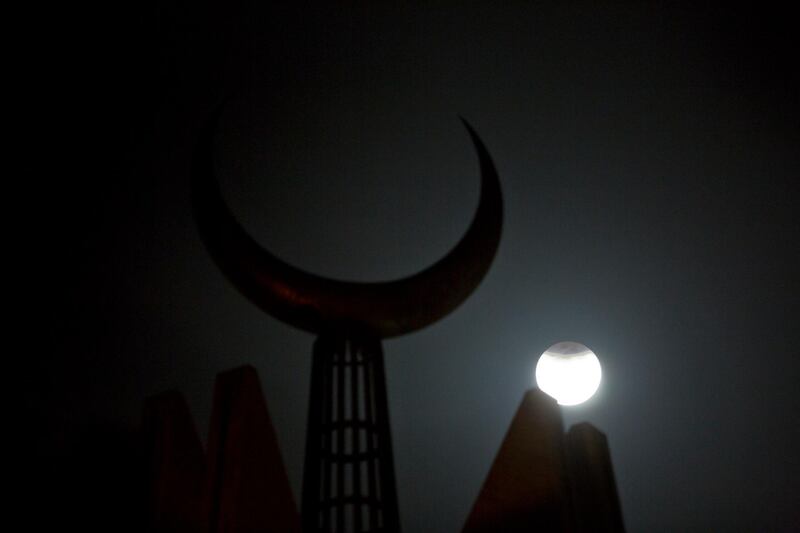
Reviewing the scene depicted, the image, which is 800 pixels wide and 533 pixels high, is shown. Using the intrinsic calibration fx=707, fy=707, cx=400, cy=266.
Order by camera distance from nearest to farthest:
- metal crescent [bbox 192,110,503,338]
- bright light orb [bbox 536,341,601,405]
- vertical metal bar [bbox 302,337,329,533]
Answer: vertical metal bar [bbox 302,337,329,533], metal crescent [bbox 192,110,503,338], bright light orb [bbox 536,341,601,405]

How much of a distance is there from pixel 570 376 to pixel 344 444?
502 millimetres

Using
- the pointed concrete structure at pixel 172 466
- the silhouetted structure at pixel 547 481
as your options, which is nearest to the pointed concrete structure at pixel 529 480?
the silhouetted structure at pixel 547 481

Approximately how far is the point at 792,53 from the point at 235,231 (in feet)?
5.20

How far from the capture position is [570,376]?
1.49 m

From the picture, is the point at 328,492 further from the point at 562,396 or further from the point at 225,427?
the point at 562,396

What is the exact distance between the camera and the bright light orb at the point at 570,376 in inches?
58.2

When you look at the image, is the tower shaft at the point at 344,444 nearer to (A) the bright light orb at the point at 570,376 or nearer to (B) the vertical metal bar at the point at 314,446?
(B) the vertical metal bar at the point at 314,446

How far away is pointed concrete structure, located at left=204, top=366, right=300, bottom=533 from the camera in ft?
3.47

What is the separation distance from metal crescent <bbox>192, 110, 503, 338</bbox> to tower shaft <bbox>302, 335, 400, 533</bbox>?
6cm

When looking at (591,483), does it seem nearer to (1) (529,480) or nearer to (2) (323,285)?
(1) (529,480)

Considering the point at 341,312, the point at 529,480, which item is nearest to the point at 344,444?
the point at 341,312

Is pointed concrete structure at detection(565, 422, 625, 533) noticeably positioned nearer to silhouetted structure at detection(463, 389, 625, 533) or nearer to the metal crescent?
silhouetted structure at detection(463, 389, 625, 533)

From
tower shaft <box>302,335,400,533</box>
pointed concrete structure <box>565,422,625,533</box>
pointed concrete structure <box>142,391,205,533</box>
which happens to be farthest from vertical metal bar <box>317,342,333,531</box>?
pointed concrete structure <box>565,422,625,533</box>

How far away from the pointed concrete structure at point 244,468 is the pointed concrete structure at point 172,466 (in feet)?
0.26
